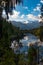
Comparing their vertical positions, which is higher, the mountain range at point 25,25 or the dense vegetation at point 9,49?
the mountain range at point 25,25

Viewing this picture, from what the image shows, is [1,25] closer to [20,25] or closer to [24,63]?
[20,25]

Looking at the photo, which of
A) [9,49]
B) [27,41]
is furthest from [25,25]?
[9,49]

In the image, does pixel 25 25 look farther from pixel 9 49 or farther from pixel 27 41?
pixel 9 49

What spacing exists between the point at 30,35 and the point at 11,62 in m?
0.31

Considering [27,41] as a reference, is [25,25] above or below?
above

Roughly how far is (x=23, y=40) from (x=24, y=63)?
0.71ft

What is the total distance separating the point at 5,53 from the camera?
5.93ft

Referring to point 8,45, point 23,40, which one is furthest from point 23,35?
point 8,45

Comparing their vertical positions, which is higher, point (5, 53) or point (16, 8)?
point (16, 8)

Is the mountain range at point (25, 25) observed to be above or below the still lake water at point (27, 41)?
above

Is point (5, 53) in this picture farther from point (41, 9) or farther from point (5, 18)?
point (41, 9)

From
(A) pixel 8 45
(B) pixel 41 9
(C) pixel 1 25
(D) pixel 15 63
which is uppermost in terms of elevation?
(B) pixel 41 9

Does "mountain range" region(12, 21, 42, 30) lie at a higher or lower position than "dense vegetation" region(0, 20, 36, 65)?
higher

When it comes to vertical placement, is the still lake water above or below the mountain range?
below
